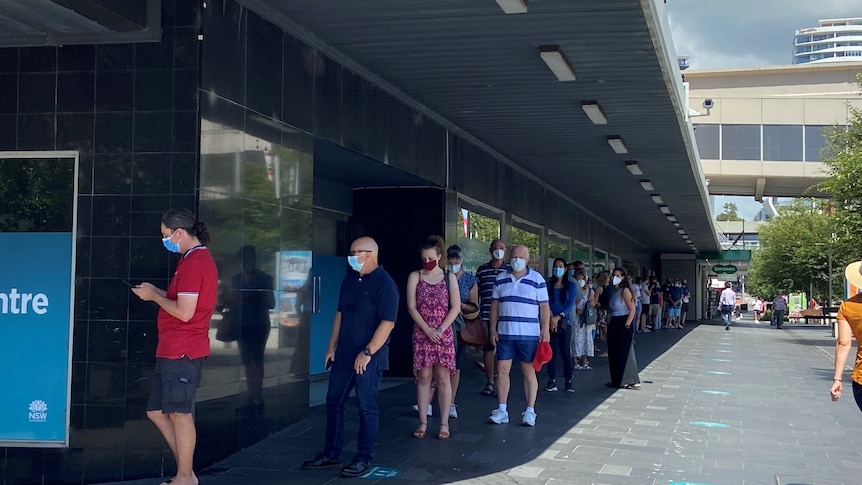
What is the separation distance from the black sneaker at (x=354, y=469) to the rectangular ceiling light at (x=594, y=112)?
612 centimetres

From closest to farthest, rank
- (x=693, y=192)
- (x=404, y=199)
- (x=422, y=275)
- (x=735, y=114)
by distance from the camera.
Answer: (x=422, y=275)
(x=404, y=199)
(x=693, y=192)
(x=735, y=114)

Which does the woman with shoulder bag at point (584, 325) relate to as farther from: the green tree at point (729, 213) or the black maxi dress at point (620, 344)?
the green tree at point (729, 213)

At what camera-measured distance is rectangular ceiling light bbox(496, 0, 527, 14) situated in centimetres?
719

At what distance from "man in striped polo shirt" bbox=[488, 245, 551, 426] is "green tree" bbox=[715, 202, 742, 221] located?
480 ft

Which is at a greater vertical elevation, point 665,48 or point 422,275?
point 665,48

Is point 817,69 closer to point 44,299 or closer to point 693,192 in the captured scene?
point 693,192

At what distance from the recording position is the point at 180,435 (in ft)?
19.2

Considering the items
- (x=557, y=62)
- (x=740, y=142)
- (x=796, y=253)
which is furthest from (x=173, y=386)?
(x=740, y=142)

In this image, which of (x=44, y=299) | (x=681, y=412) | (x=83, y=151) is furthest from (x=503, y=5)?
(x=681, y=412)

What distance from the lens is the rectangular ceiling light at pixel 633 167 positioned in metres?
15.9

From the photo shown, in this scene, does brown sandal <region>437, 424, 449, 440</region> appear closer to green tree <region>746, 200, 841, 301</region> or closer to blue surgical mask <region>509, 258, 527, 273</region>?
blue surgical mask <region>509, 258, 527, 273</region>

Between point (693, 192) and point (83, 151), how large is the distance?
1600cm

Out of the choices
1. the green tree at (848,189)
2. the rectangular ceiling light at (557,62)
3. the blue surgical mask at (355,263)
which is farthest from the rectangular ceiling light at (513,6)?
the green tree at (848,189)

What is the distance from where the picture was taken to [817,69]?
189 ft
